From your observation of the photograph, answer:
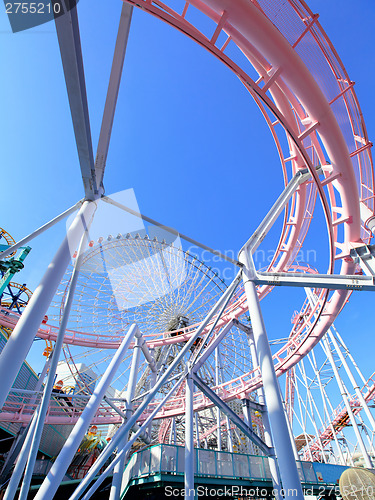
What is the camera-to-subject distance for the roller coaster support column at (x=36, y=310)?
372 cm

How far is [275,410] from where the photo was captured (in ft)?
17.5

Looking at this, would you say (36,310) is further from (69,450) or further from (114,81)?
(114,81)

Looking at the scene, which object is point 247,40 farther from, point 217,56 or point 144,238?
point 144,238

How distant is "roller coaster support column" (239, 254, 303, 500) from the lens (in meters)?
4.75

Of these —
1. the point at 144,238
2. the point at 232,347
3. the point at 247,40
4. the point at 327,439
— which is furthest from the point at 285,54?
the point at 327,439

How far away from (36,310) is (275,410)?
15.2 feet

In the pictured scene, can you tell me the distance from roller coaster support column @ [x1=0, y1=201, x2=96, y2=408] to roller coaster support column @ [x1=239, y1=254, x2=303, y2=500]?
4.23 meters

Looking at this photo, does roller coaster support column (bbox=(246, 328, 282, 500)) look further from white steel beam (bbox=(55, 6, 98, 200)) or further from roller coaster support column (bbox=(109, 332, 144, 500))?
white steel beam (bbox=(55, 6, 98, 200))

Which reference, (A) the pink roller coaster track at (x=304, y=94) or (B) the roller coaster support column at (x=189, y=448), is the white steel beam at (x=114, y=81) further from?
(B) the roller coaster support column at (x=189, y=448)

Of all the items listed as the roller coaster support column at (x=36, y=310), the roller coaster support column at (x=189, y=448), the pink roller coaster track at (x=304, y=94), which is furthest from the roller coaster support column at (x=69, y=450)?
the pink roller coaster track at (x=304, y=94)

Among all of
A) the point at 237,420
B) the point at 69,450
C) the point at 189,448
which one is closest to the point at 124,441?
the point at 189,448

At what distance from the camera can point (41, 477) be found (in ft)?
67.3

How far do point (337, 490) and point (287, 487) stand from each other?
12000 millimetres

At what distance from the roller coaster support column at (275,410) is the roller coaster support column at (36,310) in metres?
4.23
